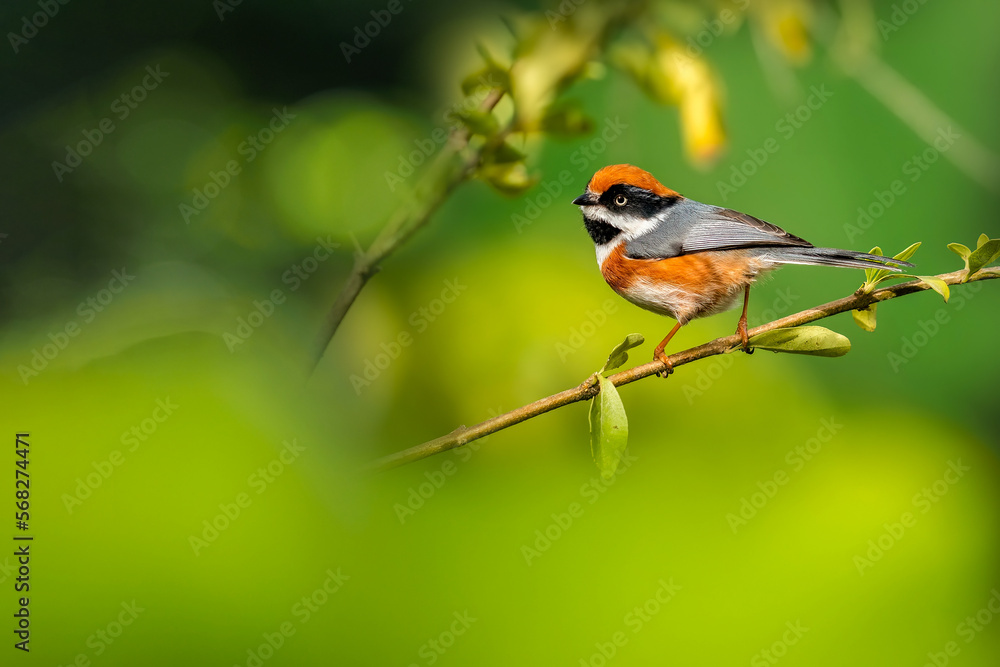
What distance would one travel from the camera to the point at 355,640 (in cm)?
51

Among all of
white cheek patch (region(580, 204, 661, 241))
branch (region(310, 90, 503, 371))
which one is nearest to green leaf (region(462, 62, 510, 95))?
branch (region(310, 90, 503, 371))

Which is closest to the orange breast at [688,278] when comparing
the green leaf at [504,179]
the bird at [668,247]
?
the bird at [668,247]

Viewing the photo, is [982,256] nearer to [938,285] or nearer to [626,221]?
[938,285]

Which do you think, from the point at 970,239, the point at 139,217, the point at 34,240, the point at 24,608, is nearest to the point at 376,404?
the point at 139,217

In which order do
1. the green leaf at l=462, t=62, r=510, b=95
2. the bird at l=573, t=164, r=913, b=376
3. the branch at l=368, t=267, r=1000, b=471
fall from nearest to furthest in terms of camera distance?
1. the branch at l=368, t=267, r=1000, b=471
2. the green leaf at l=462, t=62, r=510, b=95
3. the bird at l=573, t=164, r=913, b=376

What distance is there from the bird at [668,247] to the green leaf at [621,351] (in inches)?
6.0

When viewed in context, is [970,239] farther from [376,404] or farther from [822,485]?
[376,404]

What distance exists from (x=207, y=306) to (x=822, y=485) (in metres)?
0.94

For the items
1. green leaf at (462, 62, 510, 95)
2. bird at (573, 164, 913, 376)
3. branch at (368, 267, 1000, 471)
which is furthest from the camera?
bird at (573, 164, 913, 376)

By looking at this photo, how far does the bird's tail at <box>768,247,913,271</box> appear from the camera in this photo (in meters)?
0.33

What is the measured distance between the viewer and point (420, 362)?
1184 mm

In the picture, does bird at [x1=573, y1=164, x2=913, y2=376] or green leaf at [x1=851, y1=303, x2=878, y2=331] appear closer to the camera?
green leaf at [x1=851, y1=303, x2=878, y2=331]

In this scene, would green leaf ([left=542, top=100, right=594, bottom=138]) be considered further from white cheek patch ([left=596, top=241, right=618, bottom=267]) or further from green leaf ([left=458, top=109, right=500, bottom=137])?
white cheek patch ([left=596, top=241, right=618, bottom=267])

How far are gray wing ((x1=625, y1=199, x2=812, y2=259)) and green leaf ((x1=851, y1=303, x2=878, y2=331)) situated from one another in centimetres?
Answer: 15
